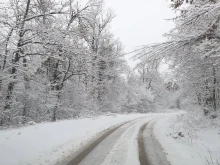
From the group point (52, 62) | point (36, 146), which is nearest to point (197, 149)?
point (36, 146)

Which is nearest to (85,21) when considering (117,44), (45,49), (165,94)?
(45,49)

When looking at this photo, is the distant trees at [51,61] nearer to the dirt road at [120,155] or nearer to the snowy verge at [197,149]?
the dirt road at [120,155]

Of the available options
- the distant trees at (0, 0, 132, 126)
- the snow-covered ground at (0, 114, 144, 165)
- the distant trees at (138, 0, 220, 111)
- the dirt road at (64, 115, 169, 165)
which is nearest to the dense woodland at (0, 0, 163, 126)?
the distant trees at (0, 0, 132, 126)

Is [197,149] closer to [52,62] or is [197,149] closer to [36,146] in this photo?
[36,146]

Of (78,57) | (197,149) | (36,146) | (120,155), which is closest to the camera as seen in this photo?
(120,155)

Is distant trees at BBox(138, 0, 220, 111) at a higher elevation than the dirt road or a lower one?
higher

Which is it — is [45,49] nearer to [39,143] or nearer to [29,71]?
[29,71]

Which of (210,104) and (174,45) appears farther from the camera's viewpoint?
(210,104)

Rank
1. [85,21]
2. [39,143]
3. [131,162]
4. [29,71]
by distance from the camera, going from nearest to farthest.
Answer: [131,162] → [39,143] → [29,71] → [85,21]

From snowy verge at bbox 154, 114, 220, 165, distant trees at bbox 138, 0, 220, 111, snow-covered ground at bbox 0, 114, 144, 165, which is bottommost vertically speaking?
snowy verge at bbox 154, 114, 220, 165

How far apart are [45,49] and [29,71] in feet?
5.25

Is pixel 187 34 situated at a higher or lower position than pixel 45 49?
lower

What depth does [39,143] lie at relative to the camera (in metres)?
8.38

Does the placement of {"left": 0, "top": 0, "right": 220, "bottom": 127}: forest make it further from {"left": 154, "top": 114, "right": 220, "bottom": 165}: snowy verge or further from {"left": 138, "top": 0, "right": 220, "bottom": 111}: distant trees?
{"left": 154, "top": 114, "right": 220, "bottom": 165}: snowy verge
